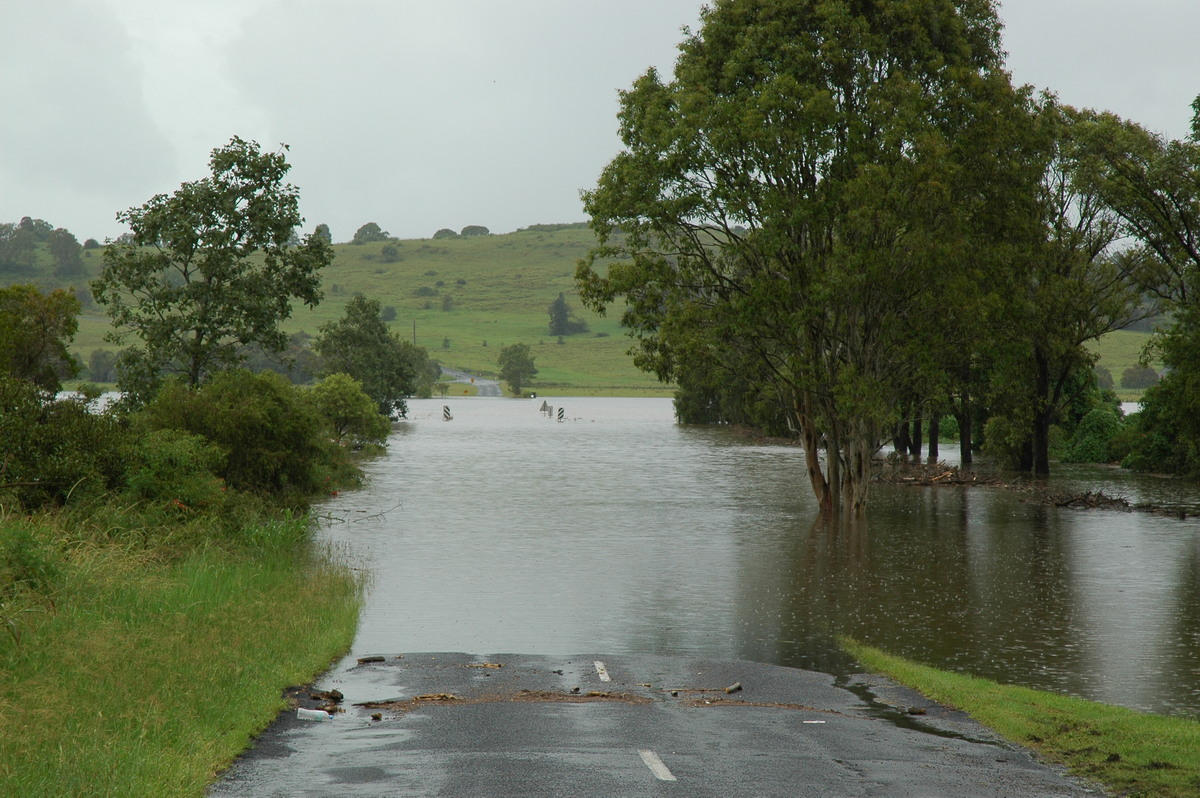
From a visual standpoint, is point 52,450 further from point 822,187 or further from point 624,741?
point 822,187

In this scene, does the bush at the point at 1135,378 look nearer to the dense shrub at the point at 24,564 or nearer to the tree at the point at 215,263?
the tree at the point at 215,263

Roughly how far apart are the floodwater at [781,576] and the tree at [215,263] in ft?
25.4

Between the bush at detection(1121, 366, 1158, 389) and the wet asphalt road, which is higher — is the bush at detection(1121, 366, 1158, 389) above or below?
above

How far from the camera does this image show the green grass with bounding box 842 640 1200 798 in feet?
35.4

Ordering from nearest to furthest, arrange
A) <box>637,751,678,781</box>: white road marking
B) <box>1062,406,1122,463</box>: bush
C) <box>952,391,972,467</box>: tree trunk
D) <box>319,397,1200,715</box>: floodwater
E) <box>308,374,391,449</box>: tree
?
<box>637,751,678,781</box>: white road marking < <box>319,397,1200,715</box>: floodwater < <box>952,391,972,467</box>: tree trunk < <box>1062,406,1122,463</box>: bush < <box>308,374,391,449</box>: tree

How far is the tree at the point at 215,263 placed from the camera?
131ft

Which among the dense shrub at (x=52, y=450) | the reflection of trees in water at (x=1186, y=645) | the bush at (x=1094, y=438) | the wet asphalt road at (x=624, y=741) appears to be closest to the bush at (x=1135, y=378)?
the bush at (x=1094, y=438)

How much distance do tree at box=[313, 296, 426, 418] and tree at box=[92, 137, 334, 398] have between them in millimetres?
51917

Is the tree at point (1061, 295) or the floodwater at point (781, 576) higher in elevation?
the tree at point (1061, 295)

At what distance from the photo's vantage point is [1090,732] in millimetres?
12617

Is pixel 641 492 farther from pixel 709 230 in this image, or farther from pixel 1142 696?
pixel 1142 696

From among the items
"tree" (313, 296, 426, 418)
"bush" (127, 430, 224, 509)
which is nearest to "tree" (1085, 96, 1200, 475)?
"bush" (127, 430, 224, 509)

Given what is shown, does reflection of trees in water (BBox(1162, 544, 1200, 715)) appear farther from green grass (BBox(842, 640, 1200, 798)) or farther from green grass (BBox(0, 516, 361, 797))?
green grass (BBox(0, 516, 361, 797))

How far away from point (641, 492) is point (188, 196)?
74.0 feet
